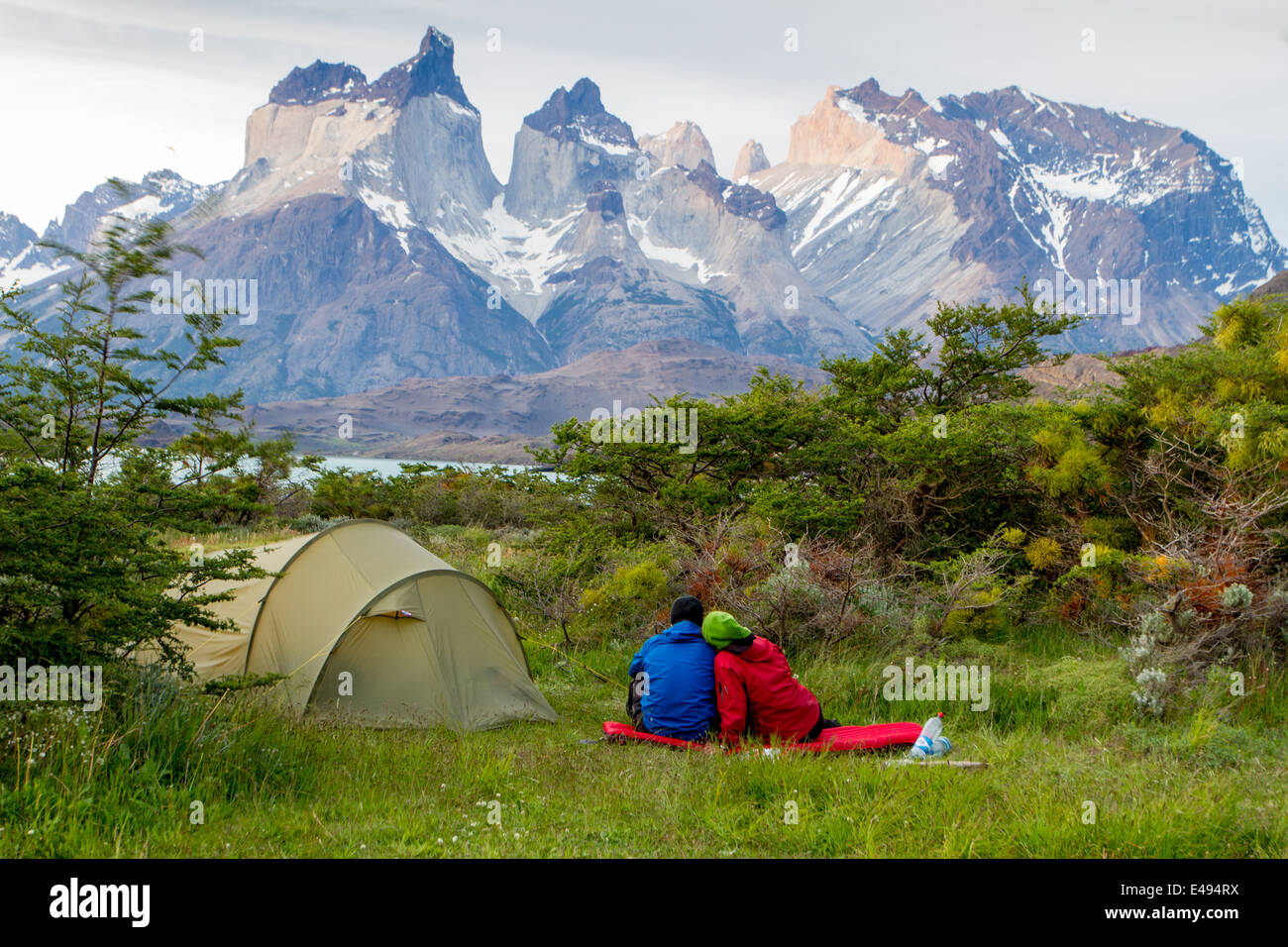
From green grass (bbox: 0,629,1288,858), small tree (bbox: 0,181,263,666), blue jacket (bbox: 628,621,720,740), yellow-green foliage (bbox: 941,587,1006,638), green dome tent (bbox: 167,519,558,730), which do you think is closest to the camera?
green grass (bbox: 0,629,1288,858)

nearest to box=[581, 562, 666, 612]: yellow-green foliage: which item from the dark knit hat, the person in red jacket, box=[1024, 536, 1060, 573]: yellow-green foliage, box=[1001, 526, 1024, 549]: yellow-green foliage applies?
the dark knit hat

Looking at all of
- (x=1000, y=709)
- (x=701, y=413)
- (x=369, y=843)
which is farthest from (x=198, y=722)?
(x=701, y=413)

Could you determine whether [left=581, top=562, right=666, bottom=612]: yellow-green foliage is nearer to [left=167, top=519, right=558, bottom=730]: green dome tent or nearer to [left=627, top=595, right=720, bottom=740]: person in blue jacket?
[left=167, top=519, right=558, bottom=730]: green dome tent

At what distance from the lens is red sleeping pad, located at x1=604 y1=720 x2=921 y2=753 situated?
6574 millimetres

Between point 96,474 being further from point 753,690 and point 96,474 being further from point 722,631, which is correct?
point 753,690

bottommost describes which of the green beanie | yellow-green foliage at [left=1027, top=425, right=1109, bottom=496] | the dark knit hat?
the green beanie

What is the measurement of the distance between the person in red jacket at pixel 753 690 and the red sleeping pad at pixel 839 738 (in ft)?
0.62

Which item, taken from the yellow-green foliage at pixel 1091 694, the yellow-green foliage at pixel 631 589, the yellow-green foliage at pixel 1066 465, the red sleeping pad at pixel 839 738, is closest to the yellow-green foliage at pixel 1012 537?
the yellow-green foliage at pixel 1066 465

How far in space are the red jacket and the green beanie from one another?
98 mm

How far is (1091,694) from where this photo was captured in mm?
7473

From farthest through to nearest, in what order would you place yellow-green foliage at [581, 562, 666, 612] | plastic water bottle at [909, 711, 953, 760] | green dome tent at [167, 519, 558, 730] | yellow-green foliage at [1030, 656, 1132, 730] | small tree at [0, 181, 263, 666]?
yellow-green foliage at [581, 562, 666, 612], green dome tent at [167, 519, 558, 730], yellow-green foliage at [1030, 656, 1132, 730], plastic water bottle at [909, 711, 953, 760], small tree at [0, 181, 263, 666]

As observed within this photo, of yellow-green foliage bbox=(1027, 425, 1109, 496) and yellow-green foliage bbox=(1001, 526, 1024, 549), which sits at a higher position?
yellow-green foliage bbox=(1027, 425, 1109, 496)

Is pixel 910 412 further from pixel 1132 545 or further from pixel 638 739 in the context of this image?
pixel 638 739

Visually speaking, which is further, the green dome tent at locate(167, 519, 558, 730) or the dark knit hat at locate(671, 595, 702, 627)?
the green dome tent at locate(167, 519, 558, 730)
